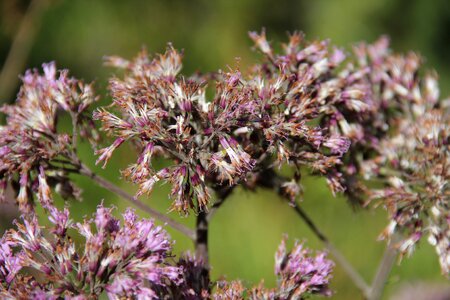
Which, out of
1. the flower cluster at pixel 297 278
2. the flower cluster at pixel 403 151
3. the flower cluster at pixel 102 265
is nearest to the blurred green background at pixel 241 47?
the flower cluster at pixel 403 151

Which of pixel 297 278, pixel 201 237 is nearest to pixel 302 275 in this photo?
pixel 297 278

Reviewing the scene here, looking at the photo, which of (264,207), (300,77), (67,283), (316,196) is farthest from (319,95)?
(264,207)

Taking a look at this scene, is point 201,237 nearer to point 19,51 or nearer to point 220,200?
point 220,200

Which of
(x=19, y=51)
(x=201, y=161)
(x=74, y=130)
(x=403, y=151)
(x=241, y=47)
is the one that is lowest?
(x=403, y=151)

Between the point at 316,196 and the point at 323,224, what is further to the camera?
the point at 316,196

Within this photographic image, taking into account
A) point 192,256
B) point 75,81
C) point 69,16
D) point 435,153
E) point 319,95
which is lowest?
point 435,153

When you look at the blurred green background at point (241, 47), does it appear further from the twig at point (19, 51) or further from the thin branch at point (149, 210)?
the thin branch at point (149, 210)

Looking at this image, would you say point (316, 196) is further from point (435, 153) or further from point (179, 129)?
point (179, 129)

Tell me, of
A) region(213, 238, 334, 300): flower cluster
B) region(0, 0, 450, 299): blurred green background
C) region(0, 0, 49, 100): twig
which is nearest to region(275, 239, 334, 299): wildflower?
region(213, 238, 334, 300): flower cluster
